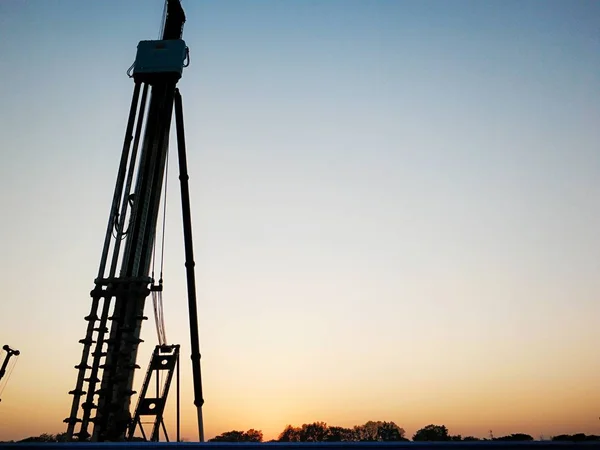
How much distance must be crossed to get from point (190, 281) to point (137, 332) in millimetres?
3761

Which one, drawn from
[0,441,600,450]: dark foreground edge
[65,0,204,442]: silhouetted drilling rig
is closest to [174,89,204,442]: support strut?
[65,0,204,442]: silhouetted drilling rig

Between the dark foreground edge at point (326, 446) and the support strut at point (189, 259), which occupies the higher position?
the support strut at point (189, 259)

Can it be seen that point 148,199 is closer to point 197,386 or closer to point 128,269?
point 128,269

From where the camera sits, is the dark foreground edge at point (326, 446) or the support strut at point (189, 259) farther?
the support strut at point (189, 259)

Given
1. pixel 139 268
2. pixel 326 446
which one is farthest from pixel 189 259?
pixel 326 446

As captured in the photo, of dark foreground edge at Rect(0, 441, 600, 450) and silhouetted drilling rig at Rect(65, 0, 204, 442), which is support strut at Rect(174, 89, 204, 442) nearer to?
silhouetted drilling rig at Rect(65, 0, 204, 442)

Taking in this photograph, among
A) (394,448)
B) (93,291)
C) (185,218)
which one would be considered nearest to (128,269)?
(93,291)

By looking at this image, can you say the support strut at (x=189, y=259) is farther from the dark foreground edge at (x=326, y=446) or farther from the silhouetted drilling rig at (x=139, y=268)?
the dark foreground edge at (x=326, y=446)

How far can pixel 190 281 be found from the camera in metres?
19.7

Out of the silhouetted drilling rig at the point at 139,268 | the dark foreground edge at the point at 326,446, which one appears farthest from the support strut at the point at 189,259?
the dark foreground edge at the point at 326,446

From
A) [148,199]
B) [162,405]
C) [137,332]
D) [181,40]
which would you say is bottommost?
[162,405]

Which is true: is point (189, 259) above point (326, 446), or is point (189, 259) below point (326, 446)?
above

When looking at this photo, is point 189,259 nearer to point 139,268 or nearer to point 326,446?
point 139,268

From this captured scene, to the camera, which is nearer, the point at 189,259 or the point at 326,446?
the point at 326,446
